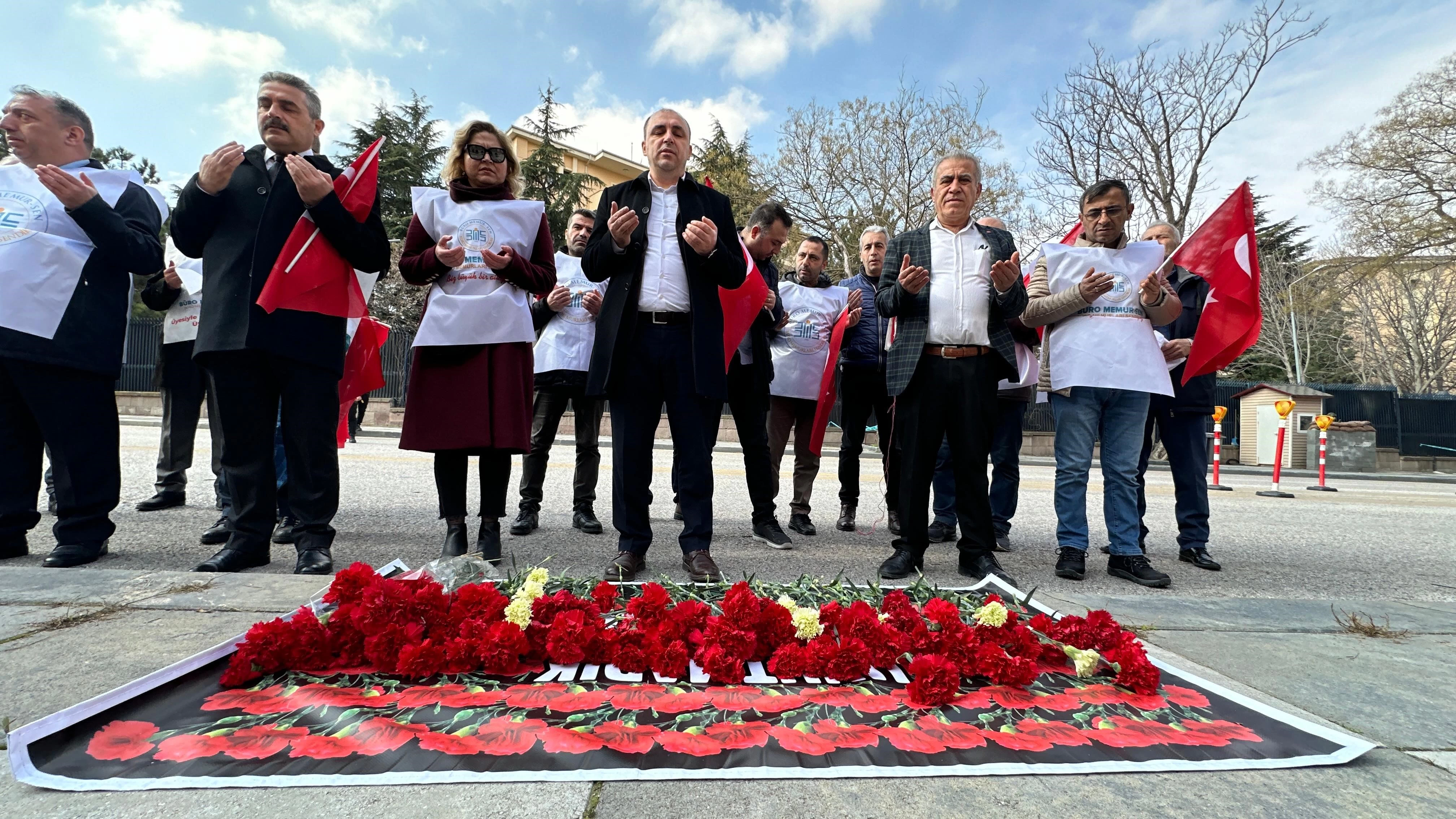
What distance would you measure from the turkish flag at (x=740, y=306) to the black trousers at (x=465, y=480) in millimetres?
1279

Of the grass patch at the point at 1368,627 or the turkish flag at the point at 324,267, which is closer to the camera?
the grass patch at the point at 1368,627

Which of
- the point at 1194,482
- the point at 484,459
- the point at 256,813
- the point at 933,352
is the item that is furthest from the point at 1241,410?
the point at 256,813

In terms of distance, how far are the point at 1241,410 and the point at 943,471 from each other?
832 inches

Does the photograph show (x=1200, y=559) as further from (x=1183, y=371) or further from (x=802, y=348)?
(x=802, y=348)

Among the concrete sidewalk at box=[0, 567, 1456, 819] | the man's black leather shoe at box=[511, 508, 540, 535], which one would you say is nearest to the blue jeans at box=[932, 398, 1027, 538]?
the concrete sidewalk at box=[0, 567, 1456, 819]

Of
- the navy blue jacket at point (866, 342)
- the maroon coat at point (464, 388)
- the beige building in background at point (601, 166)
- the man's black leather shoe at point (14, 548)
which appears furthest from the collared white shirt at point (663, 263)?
the beige building in background at point (601, 166)

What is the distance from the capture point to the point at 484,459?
359 centimetres

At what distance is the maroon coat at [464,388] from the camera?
344 cm

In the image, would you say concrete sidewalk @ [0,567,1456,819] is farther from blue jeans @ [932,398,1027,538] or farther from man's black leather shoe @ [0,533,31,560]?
blue jeans @ [932,398,1027,538]

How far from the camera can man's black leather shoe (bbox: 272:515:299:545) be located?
4.01 m

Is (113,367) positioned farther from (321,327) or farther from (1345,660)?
(1345,660)

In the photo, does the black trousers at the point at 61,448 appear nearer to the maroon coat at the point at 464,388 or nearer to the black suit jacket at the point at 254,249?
the black suit jacket at the point at 254,249

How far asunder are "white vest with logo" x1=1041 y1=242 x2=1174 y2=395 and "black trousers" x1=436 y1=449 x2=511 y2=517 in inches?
113

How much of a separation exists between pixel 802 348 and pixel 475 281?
8.57ft
